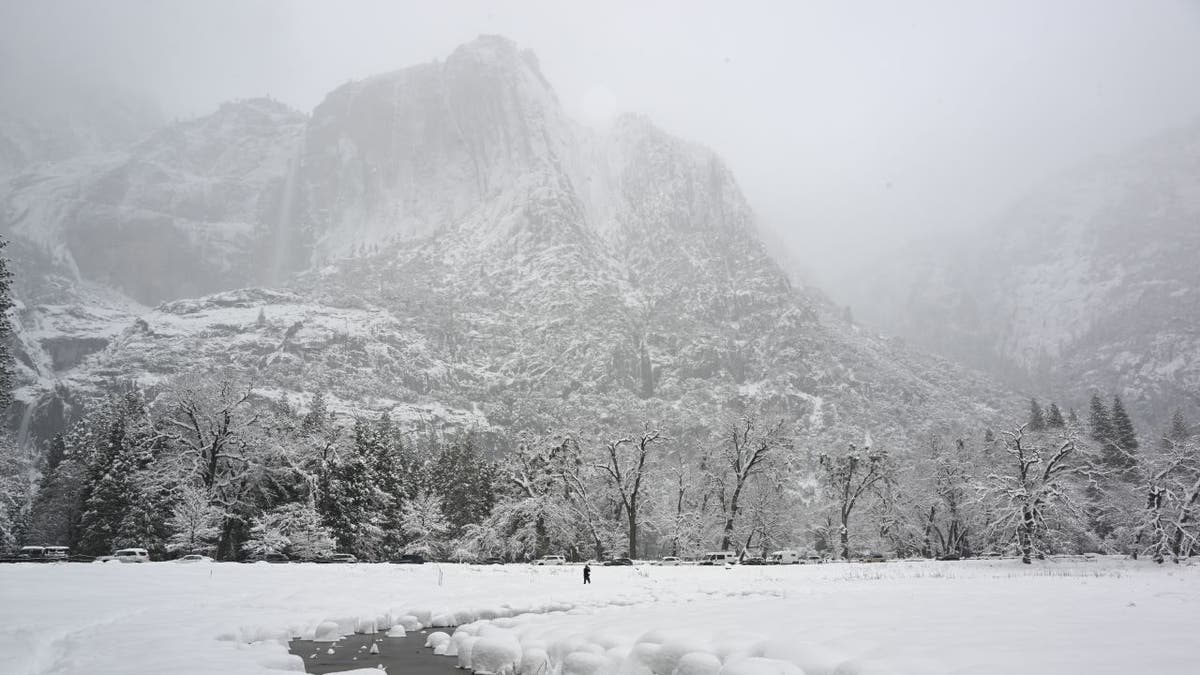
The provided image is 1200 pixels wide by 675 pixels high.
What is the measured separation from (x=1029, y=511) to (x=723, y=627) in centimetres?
4123

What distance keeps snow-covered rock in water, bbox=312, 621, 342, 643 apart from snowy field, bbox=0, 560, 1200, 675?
0.13ft

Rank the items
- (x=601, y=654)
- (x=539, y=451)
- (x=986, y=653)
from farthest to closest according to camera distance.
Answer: (x=539, y=451)
(x=601, y=654)
(x=986, y=653)

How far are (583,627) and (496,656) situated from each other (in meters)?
2.15

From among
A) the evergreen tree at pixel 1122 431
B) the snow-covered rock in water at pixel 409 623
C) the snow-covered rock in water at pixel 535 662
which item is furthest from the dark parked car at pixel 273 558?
the evergreen tree at pixel 1122 431

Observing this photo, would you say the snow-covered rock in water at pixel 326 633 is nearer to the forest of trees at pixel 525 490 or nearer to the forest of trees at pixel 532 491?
the forest of trees at pixel 525 490

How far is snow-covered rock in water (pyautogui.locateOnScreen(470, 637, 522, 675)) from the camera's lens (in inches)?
498

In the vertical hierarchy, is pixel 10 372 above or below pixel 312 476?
above

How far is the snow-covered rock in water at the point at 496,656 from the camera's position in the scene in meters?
12.6

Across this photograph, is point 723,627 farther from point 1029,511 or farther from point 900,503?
point 900,503

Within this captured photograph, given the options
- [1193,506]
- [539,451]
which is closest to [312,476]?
[539,451]

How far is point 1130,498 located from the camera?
51219 mm

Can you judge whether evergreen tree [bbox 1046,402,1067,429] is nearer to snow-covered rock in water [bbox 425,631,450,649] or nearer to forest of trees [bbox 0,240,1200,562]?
forest of trees [bbox 0,240,1200,562]

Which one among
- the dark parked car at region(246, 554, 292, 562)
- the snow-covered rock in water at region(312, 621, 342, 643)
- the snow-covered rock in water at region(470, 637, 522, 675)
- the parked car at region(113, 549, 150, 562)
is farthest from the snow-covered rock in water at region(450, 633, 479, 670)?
the dark parked car at region(246, 554, 292, 562)

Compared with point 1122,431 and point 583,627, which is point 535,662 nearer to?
point 583,627
